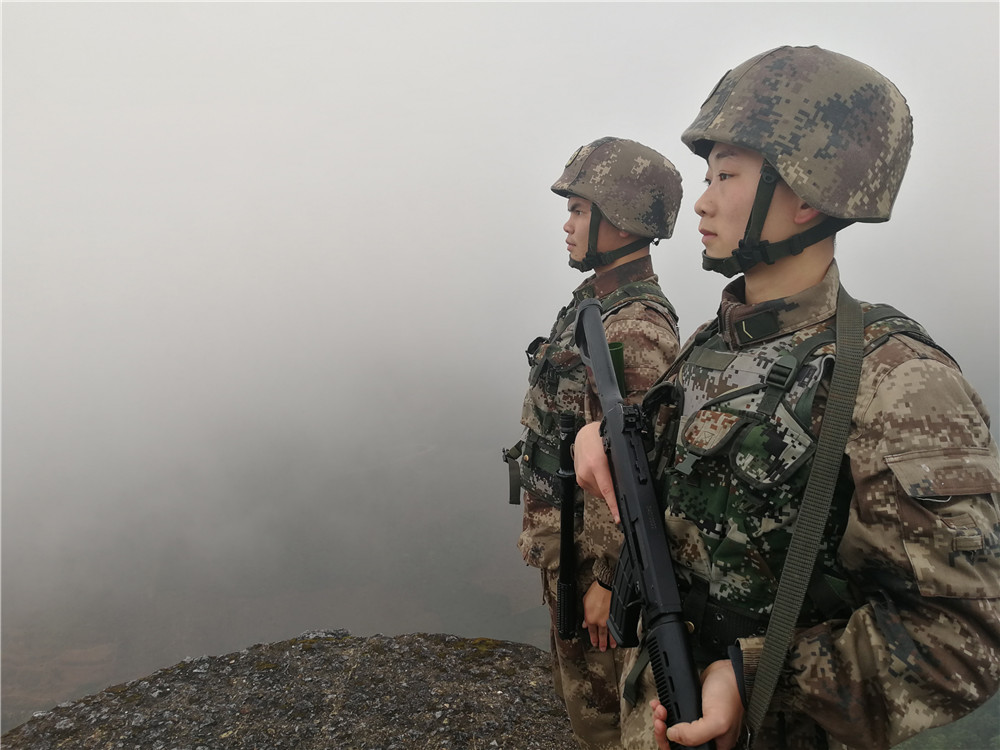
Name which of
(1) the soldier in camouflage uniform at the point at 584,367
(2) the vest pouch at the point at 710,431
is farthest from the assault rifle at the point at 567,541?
(2) the vest pouch at the point at 710,431

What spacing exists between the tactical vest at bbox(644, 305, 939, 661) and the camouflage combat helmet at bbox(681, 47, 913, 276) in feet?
1.23

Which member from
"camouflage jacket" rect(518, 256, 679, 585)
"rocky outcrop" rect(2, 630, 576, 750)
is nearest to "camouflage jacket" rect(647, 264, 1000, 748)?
"camouflage jacket" rect(518, 256, 679, 585)

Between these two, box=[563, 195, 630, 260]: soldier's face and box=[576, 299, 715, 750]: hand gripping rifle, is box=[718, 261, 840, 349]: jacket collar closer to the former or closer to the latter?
box=[576, 299, 715, 750]: hand gripping rifle

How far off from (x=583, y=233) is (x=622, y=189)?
1.32ft

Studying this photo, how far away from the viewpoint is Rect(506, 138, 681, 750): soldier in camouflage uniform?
344 centimetres

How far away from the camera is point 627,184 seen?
4.21m

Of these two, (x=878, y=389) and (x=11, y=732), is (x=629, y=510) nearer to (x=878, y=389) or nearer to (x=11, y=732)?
(x=878, y=389)

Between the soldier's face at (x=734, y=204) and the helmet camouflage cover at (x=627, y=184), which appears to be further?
the helmet camouflage cover at (x=627, y=184)

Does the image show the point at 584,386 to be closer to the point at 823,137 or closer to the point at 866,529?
the point at 823,137

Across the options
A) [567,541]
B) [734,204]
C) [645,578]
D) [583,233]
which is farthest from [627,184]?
[645,578]

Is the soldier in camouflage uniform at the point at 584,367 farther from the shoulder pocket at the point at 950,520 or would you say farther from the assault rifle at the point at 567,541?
the shoulder pocket at the point at 950,520

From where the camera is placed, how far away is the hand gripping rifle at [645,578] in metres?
1.87

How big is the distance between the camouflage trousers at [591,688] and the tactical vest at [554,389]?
0.88 m

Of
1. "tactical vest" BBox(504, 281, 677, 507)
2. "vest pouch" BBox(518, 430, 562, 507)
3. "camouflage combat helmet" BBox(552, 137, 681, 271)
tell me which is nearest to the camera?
"tactical vest" BBox(504, 281, 677, 507)
